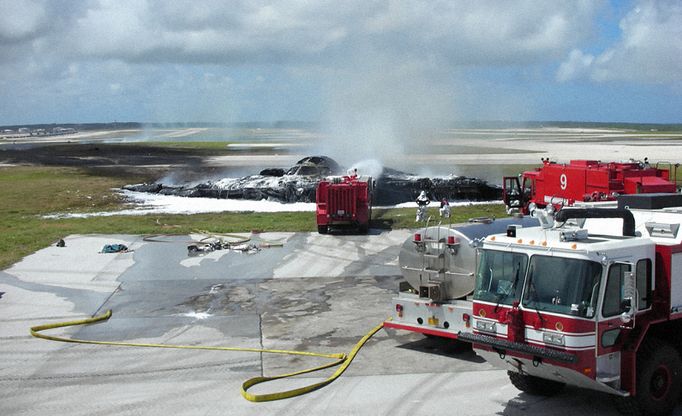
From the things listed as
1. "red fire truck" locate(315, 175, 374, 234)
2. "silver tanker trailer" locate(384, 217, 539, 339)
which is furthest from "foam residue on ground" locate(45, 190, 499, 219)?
"silver tanker trailer" locate(384, 217, 539, 339)

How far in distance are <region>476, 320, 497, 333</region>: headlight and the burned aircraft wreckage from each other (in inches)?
1136

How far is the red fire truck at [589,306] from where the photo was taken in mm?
9664

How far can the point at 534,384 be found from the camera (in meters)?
11.8

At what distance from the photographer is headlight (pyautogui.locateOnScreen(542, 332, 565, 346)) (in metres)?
9.68

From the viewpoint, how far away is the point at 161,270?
77.7ft

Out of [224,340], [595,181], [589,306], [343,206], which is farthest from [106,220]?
[589,306]

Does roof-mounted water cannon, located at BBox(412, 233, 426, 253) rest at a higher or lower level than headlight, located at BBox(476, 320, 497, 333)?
higher

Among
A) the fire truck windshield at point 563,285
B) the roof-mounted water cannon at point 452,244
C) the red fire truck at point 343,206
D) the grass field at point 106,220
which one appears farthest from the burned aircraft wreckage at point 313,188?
the fire truck windshield at point 563,285

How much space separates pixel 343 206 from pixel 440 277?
15.9 m

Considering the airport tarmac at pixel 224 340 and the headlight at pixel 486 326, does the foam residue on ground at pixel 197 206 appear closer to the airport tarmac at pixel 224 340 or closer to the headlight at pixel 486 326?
the airport tarmac at pixel 224 340

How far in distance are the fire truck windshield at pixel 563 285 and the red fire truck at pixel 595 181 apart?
1301 cm

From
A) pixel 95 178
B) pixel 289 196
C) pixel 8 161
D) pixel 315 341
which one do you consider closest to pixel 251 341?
pixel 315 341

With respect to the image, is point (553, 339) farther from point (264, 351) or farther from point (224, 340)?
point (224, 340)

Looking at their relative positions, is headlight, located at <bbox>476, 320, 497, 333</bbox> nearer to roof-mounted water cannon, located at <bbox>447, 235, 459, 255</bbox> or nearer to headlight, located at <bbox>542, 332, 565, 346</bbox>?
headlight, located at <bbox>542, 332, 565, 346</bbox>
